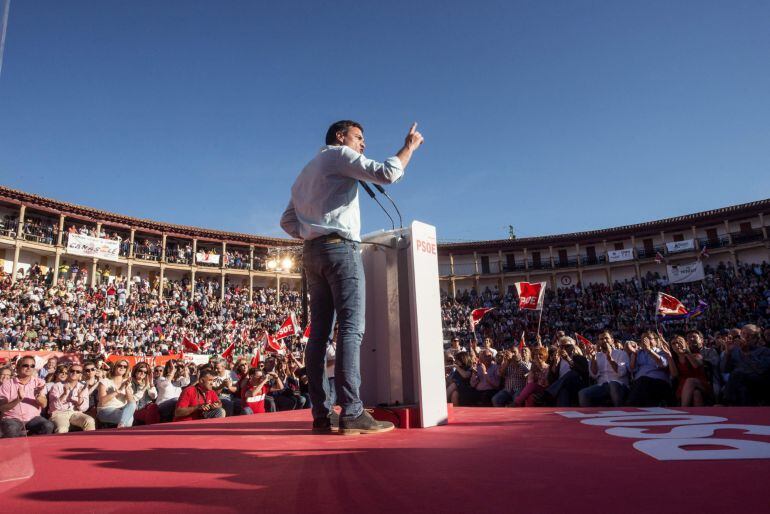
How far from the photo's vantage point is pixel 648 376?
19.9 feet

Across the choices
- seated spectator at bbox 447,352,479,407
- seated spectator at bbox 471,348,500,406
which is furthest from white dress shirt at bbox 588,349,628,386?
seated spectator at bbox 447,352,479,407

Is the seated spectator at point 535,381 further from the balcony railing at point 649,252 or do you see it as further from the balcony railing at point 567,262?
the balcony railing at point 567,262

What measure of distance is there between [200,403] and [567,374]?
4570mm

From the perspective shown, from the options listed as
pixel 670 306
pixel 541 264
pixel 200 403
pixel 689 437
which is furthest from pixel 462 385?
pixel 541 264

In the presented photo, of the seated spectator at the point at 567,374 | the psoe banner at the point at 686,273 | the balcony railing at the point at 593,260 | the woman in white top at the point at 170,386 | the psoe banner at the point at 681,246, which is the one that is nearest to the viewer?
the seated spectator at the point at 567,374

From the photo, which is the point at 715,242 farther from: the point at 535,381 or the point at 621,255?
the point at 535,381

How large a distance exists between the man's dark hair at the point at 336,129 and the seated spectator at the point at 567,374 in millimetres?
4734

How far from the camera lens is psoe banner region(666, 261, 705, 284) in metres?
32.4

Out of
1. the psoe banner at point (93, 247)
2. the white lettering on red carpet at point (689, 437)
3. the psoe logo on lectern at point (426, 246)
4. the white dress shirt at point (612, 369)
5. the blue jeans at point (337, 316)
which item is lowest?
the white lettering on red carpet at point (689, 437)

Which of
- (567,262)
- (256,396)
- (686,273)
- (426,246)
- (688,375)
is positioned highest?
(567,262)

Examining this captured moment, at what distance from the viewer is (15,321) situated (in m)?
20.0

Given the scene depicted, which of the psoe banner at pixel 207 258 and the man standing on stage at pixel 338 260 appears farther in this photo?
the psoe banner at pixel 207 258

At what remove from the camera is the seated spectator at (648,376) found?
230 inches

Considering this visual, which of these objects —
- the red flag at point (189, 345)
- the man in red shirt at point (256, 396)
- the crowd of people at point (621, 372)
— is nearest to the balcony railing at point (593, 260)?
the red flag at point (189, 345)
